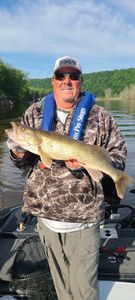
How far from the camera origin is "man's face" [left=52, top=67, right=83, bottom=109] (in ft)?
12.0

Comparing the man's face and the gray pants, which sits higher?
the man's face

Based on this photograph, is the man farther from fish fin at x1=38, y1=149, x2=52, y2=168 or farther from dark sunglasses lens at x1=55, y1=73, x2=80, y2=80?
fish fin at x1=38, y1=149, x2=52, y2=168

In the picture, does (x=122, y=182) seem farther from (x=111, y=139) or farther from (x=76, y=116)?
(x=76, y=116)

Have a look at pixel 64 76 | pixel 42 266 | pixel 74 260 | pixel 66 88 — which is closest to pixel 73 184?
pixel 74 260

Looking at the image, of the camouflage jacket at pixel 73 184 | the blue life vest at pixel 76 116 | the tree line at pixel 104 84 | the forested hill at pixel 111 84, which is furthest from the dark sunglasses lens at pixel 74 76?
the forested hill at pixel 111 84

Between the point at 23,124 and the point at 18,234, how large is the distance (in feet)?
8.18

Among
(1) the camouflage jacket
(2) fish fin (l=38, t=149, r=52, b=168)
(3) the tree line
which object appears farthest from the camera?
(3) the tree line

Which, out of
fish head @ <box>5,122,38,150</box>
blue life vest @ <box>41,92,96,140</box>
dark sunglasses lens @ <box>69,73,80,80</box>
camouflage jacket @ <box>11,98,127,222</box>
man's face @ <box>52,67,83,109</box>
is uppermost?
dark sunglasses lens @ <box>69,73,80,80</box>

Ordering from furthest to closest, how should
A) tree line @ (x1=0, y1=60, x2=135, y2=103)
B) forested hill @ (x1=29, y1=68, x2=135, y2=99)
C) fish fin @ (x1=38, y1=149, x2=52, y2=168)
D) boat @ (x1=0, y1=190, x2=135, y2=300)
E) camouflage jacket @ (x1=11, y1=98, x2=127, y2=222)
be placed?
forested hill @ (x1=29, y1=68, x2=135, y2=99) < tree line @ (x1=0, y1=60, x2=135, y2=103) < boat @ (x1=0, y1=190, x2=135, y2=300) < camouflage jacket @ (x1=11, y1=98, x2=127, y2=222) < fish fin @ (x1=38, y1=149, x2=52, y2=168)

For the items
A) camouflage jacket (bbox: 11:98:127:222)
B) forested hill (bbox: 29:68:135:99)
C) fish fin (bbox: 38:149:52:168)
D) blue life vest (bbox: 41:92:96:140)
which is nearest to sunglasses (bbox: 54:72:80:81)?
blue life vest (bbox: 41:92:96:140)

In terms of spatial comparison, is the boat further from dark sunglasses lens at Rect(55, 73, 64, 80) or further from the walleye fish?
dark sunglasses lens at Rect(55, 73, 64, 80)

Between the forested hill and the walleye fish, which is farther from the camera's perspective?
the forested hill

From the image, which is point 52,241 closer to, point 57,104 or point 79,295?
point 79,295

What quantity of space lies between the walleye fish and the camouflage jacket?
0.12 metres
